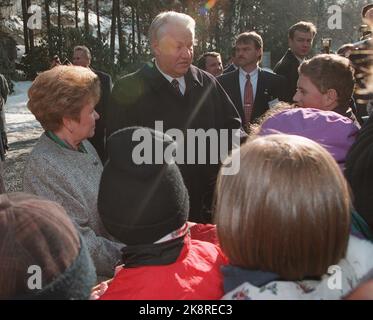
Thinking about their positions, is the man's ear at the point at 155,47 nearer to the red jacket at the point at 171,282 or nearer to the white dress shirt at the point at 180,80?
the white dress shirt at the point at 180,80

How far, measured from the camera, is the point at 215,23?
32500 mm

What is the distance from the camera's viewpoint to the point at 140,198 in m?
1.48

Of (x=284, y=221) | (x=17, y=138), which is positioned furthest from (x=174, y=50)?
(x=17, y=138)

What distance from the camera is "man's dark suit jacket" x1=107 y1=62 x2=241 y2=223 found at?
3.32m

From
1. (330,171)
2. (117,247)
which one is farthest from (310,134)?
(117,247)

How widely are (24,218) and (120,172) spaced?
48 centimetres

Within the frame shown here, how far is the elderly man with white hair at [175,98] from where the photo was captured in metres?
3.32

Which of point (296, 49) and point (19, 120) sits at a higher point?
point (296, 49)

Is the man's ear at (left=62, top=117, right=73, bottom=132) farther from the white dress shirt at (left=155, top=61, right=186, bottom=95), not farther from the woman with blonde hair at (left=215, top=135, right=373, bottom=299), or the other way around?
the woman with blonde hair at (left=215, top=135, right=373, bottom=299)

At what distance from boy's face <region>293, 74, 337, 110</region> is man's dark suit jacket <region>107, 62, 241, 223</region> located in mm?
715

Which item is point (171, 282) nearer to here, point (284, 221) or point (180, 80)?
point (284, 221)

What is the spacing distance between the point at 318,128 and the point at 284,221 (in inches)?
32.6

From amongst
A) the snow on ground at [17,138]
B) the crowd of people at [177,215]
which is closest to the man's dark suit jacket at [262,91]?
the crowd of people at [177,215]
